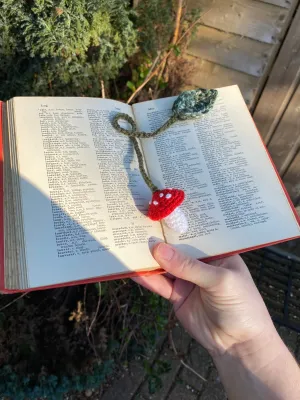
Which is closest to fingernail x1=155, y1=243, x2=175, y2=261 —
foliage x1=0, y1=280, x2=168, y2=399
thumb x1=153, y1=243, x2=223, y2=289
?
thumb x1=153, y1=243, x2=223, y2=289

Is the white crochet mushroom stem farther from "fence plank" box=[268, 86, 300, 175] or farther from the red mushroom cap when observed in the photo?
"fence plank" box=[268, 86, 300, 175]

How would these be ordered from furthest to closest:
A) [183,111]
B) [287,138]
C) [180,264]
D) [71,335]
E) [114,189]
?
[287,138]
[71,335]
[183,111]
[114,189]
[180,264]

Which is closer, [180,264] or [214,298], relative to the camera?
[180,264]

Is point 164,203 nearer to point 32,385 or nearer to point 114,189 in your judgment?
point 114,189

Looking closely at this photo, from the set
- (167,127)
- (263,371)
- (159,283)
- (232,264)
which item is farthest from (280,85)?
(263,371)

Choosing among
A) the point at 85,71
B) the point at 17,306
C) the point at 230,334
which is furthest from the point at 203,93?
the point at 17,306

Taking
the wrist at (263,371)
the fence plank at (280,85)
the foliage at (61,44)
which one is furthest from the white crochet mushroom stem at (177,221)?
the fence plank at (280,85)

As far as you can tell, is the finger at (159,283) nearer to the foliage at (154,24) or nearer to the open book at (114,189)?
the open book at (114,189)
